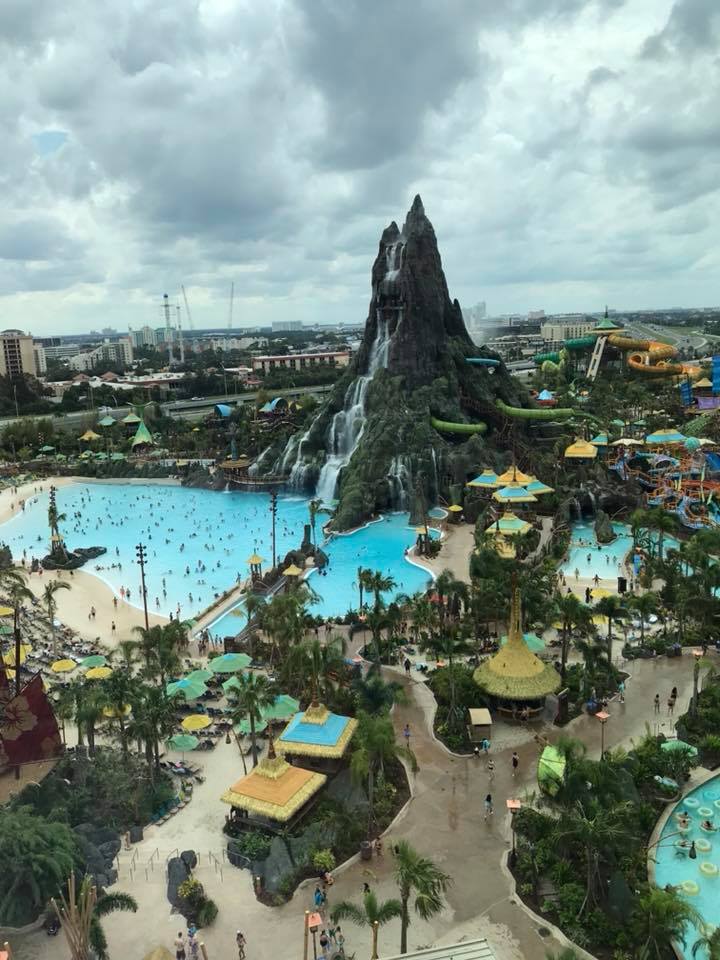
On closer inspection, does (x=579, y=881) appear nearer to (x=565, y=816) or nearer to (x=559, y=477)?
(x=565, y=816)

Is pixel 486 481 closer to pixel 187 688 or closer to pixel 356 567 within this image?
pixel 356 567

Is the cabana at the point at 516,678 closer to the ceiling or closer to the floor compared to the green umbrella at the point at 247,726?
closer to the ceiling

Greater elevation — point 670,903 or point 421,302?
point 421,302

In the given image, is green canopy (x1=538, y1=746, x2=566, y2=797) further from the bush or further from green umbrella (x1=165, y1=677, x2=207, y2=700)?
green umbrella (x1=165, y1=677, x2=207, y2=700)

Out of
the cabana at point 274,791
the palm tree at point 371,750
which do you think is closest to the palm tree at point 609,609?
the palm tree at point 371,750

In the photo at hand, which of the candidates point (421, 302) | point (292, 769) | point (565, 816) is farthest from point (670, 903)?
point (421, 302)

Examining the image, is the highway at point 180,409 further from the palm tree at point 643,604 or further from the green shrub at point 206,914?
the green shrub at point 206,914
